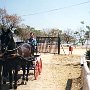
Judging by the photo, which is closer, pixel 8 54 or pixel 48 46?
pixel 8 54

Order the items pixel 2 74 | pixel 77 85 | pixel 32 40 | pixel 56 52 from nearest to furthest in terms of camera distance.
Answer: pixel 2 74 < pixel 77 85 < pixel 32 40 < pixel 56 52

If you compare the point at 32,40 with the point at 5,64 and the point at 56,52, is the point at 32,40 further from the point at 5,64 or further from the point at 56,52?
the point at 56,52

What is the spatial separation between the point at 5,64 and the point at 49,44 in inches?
903

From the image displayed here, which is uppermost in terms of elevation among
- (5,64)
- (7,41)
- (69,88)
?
(7,41)

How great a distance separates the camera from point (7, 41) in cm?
1096

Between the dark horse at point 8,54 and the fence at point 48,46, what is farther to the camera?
the fence at point 48,46

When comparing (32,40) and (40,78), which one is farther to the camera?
(32,40)

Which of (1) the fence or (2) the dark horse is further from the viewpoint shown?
(1) the fence

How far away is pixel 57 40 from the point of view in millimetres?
35062

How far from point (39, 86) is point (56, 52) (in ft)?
69.1

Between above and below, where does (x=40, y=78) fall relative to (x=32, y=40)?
below

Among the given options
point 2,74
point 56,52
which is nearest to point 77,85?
point 2,74

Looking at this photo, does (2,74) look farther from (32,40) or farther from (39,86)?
(32,40)

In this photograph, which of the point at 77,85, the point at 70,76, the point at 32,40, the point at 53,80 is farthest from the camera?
the point at 32,40
